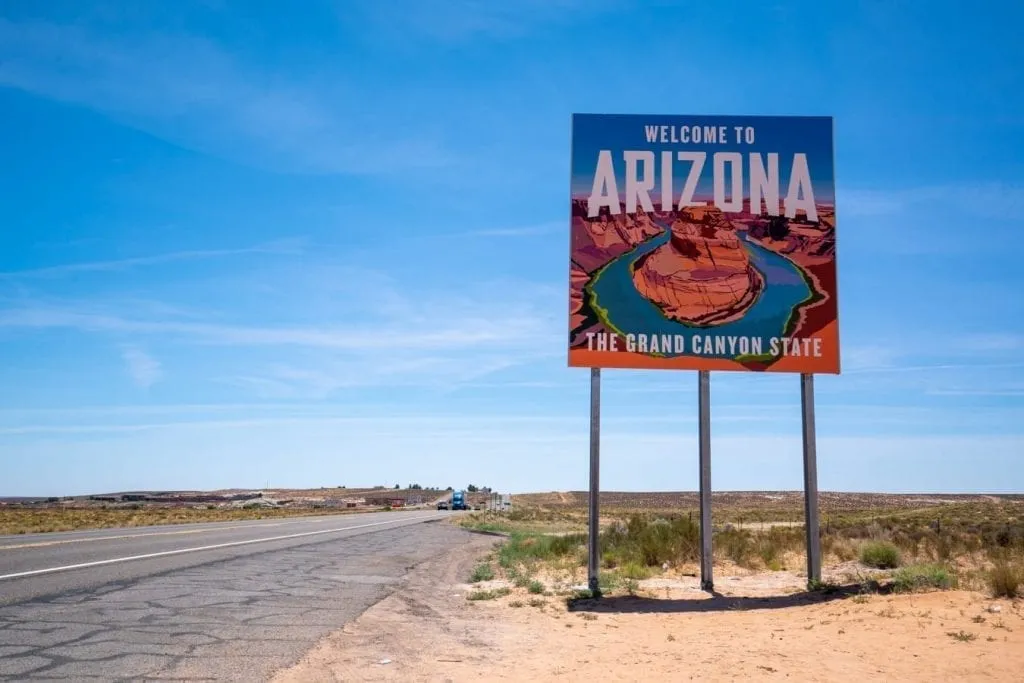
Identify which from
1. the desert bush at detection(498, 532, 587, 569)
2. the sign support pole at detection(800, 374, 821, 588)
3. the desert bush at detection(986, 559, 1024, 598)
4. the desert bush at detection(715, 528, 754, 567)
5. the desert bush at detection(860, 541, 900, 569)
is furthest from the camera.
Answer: the desert bush at detection(498, 532, 587, 569)

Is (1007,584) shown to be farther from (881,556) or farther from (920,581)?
(881,556)

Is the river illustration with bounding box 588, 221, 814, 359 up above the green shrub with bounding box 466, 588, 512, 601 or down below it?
above

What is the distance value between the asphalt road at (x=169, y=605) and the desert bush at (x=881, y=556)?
33.6 ft

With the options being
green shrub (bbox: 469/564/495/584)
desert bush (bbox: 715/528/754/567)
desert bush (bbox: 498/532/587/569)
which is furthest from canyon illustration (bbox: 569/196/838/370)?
desert bush (bbox: 498/532/587/569)

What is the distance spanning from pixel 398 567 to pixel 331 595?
20.3 ft

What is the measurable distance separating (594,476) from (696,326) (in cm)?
326

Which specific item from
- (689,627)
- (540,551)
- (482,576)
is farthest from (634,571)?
(689,627)

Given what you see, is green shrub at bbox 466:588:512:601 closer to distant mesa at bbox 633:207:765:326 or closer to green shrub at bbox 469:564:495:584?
green shrub at bbox 469:564:495:584

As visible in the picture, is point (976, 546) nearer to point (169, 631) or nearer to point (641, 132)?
point (641, 132)

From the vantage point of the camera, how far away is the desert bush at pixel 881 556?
56.5 ft

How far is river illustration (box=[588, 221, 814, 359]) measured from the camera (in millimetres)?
14523

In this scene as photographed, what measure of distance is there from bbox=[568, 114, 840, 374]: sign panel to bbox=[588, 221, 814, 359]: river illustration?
0.02 meters

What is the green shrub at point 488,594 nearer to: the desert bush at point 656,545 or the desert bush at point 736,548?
the desert bush at point 656,545

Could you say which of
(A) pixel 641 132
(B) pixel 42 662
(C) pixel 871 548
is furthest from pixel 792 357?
(B) pixel 42 662
